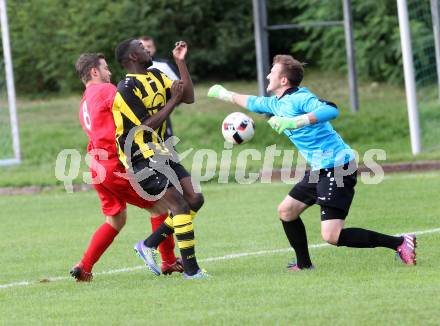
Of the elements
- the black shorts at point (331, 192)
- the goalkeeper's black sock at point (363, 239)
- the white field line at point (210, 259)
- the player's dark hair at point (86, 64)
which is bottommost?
the white field line at point (210, 259)

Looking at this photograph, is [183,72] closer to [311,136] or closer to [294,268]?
[311,136]

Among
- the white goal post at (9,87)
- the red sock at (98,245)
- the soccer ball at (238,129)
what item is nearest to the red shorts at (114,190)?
the red sock at (98,245)

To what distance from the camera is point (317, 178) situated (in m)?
9.70

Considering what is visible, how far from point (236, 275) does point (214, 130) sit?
1303cm

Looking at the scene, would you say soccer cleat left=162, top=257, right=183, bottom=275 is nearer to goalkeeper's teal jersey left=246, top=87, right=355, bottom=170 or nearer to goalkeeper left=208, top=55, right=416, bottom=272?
goalkeeper left=208, top=55, right=416, bottom=272

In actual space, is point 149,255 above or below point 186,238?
below

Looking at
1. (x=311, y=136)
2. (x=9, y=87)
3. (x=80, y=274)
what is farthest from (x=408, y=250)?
(x=9, y=87)

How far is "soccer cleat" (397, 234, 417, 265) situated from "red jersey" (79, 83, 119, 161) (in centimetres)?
251

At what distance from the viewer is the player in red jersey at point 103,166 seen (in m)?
9.87

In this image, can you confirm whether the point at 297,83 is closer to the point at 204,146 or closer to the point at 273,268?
the point at 273,268

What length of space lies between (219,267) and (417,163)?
872 centimetres

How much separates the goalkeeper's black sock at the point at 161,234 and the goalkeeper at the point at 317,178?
0.96 meters

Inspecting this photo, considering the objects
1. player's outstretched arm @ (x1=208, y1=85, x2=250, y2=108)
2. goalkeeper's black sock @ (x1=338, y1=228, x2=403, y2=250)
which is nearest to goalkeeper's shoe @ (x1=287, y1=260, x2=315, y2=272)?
goalkeeper's black sock @ (x1=338, y1=228, x2=403, y2=250)

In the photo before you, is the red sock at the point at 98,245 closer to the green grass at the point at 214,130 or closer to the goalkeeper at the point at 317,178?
the goalkeeper at the point at 317,178
